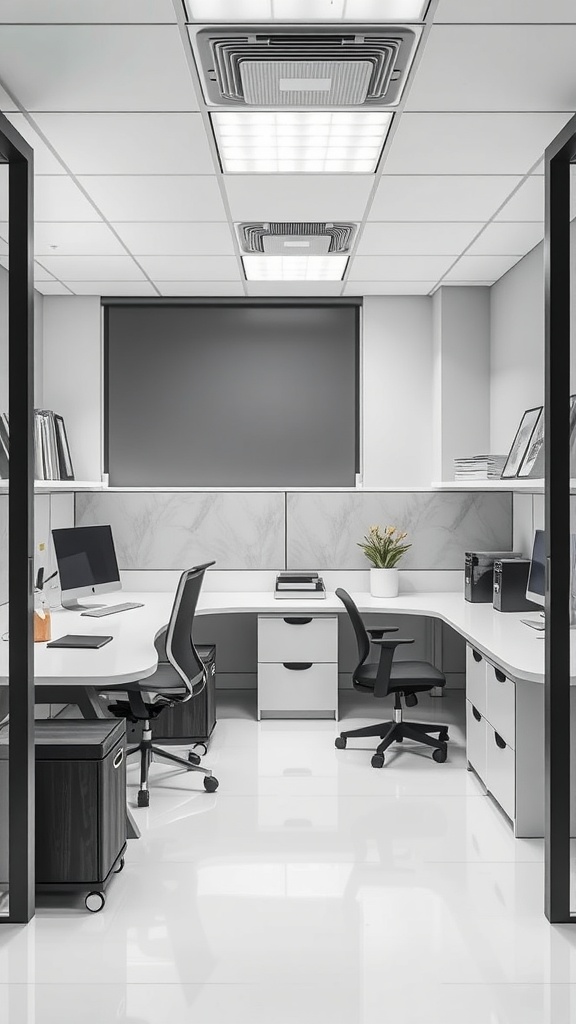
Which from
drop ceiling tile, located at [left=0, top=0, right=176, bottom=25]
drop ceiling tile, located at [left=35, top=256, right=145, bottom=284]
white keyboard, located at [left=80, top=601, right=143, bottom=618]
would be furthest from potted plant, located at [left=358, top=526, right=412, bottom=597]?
drop ceiling tile, located at [left=0, top=0, right=176, bottom=25]

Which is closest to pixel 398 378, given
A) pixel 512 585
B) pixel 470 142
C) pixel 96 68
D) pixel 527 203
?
pixel 512 585

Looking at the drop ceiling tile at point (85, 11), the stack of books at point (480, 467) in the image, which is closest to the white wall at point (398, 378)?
the stack of books at point (480, 467)

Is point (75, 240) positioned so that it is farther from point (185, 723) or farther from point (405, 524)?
point (405, 524)

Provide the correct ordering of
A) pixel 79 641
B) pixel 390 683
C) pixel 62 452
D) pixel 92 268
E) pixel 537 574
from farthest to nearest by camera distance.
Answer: pixel 62 452 < pixel 92 268 < pixel 537 574 < pixel 390 683 < pixel 79 641

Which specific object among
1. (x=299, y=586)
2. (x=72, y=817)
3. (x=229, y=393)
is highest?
(x=229, y=393)

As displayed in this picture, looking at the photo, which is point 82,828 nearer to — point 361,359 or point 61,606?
point 61,606

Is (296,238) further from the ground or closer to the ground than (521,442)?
further from the ground

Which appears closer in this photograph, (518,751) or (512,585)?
(518,751)

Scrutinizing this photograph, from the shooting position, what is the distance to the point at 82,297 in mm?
5191

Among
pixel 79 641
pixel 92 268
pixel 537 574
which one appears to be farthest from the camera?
pixel 92 268

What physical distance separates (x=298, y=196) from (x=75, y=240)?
118cm

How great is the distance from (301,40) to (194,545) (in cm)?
337

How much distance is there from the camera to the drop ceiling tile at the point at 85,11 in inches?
81.6

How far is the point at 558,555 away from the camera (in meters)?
2.47
